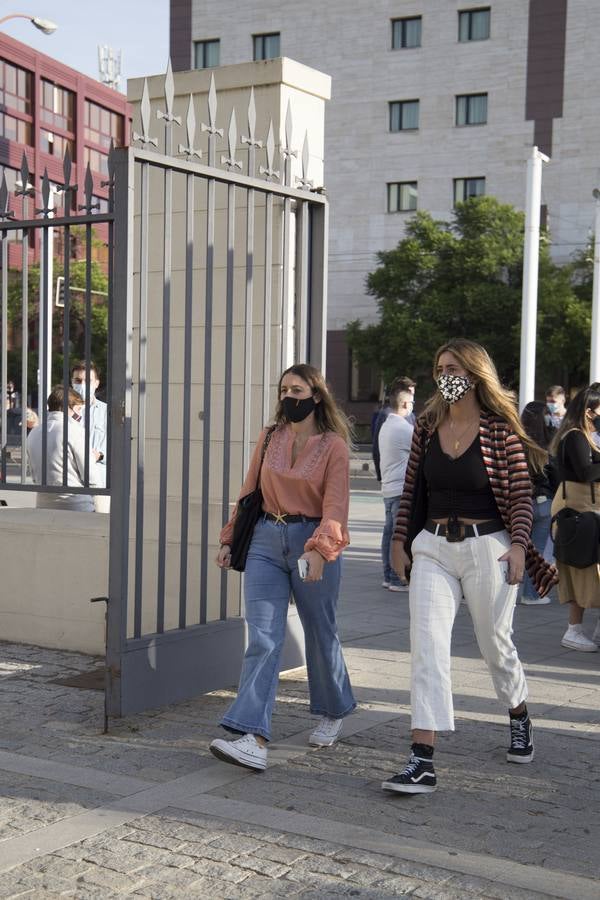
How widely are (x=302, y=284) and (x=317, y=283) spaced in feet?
0.34

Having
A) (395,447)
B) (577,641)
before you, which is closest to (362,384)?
(395,447)

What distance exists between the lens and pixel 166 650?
6.30 meters

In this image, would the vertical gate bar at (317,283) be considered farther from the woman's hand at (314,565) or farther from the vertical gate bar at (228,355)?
the woman's hand at (314,565)

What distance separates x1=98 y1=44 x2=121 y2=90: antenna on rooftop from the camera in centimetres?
8200

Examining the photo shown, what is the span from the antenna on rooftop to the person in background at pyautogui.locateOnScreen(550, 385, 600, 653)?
3135 inches

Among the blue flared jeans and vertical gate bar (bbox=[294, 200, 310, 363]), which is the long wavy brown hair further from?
vertical gate bar (bbox=[294, 200, 310, 363])

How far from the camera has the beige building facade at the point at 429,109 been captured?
4519 centimetres

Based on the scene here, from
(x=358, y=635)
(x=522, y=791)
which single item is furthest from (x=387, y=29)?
(x=522, y=791)

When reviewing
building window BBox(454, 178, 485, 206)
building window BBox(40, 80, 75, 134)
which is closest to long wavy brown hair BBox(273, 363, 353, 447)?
building window BBox(454, 178, 485, 206)

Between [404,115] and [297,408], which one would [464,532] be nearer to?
[297,408]

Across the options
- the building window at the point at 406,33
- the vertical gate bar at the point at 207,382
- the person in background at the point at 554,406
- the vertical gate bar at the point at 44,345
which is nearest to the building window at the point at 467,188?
the building window at the point at 406,33

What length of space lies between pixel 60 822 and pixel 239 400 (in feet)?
10.8

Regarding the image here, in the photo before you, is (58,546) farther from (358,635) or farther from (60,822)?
(60,822)

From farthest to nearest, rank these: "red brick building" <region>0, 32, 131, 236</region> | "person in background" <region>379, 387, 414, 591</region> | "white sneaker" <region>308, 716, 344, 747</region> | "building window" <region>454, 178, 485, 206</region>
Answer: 1. "red brick building" <region>0, 32, 131, 236</region>
2. "building window" <region>454, 178, 485, 206</region>
3. "person in background" <region>379, 387, 414, 591</region>
4. "white sneaker" <region>308, 716, 344, 747</region>
